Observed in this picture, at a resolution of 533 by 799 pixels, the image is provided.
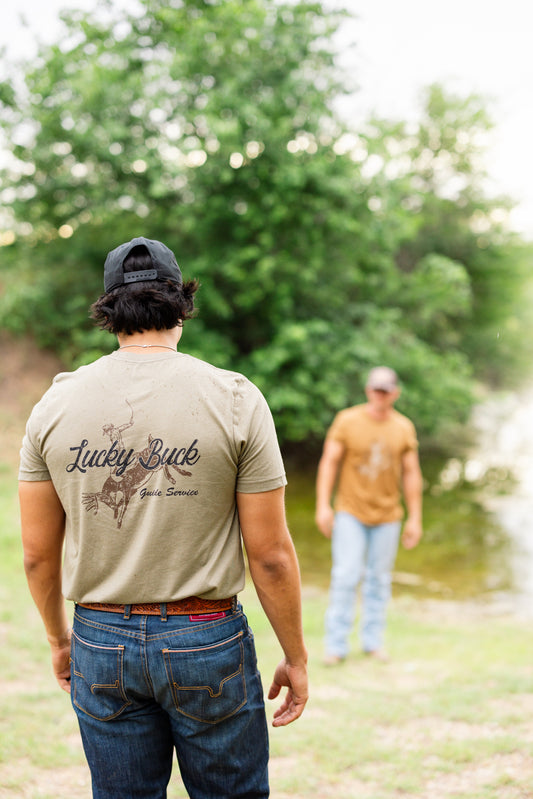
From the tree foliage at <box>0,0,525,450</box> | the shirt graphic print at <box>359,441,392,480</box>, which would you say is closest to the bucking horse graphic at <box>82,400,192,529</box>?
the shirt graphic print at <box>359,441,392,480</box>

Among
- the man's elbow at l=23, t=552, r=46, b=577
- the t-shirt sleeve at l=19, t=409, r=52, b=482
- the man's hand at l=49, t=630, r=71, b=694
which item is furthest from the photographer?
the man's hand at l=49, t=630, r=71, b=694

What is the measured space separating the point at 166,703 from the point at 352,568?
3.65m

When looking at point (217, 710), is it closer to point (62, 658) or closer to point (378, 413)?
point (62, 658)

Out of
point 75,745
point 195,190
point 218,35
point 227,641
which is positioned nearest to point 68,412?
point 227,641

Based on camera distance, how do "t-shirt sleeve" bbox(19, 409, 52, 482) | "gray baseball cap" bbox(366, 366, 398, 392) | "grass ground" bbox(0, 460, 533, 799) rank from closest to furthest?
1. "t-shirt sleeve" bbox(19, 409, 52, 482)
2. "grass ground" bbox(0, 460, 533, 799)
3. "gray baseball cap" bbox(366, 366, 398, 392)

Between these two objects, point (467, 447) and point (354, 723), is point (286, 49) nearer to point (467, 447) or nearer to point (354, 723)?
point (354, 723)

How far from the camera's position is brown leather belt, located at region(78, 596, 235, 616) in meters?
1.74

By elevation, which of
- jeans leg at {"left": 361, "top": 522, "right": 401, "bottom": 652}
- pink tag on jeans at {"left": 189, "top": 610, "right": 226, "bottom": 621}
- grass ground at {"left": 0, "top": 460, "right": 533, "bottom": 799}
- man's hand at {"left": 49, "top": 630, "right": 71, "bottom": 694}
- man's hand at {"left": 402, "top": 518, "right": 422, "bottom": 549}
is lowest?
grass ground at {"left": 0, "top": 460, "right": 533, "bottom": 799}

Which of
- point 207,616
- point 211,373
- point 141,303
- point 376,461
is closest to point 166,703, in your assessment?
point 207,616

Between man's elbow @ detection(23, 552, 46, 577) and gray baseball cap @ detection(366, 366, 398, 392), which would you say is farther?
gray baseball cap @ detection(366, 366, 398, 392)

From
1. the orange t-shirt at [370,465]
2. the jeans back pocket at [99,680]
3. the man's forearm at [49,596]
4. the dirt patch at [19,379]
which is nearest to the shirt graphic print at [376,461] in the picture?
the orange t-shirt at [370,465]

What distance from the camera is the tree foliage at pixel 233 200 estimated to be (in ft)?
41.1

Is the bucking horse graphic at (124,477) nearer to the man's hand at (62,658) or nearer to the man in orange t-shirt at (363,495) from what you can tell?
the man's hand at (62,658)

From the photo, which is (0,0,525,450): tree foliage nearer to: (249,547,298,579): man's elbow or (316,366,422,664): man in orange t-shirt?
(316,366,422,664): man in orange t-shirt
